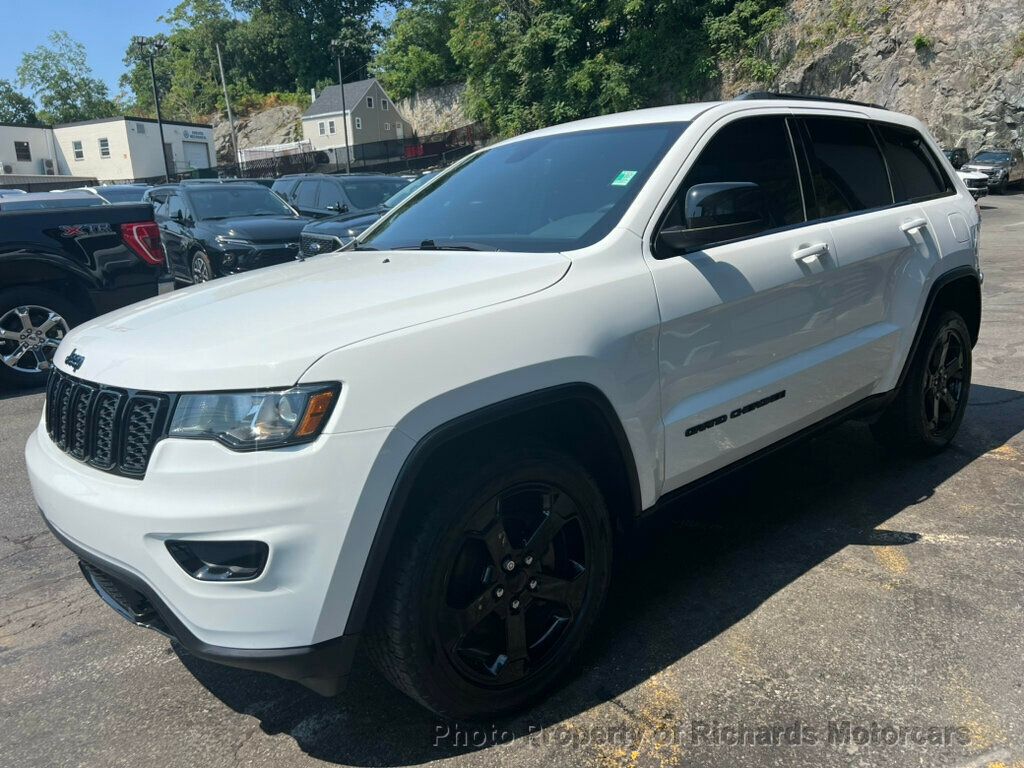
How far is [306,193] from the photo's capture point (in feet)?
43.8

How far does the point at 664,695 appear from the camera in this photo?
257cm

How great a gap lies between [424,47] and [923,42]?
41.6m

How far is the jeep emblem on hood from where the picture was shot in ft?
7.97

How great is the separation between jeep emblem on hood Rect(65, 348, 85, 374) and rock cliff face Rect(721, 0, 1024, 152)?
1350 inches

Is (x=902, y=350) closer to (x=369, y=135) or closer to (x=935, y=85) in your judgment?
(x=935, y=85)

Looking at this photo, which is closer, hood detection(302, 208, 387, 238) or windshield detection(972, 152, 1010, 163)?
hood detection(302, 208, 387, 238)

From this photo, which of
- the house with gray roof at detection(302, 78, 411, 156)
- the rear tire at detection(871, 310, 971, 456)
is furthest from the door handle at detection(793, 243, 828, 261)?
the house with gray roof at detection(302, 78, 411, 156)

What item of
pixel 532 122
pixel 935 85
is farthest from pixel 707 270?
pixel 532 122

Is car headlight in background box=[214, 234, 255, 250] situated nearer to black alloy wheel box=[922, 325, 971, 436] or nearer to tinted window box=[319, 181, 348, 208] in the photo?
tinted window box=[319, 181, 348, 208]

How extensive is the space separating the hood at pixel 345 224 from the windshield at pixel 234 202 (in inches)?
79.8

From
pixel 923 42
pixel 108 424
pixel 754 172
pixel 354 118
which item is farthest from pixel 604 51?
pixel 108 424

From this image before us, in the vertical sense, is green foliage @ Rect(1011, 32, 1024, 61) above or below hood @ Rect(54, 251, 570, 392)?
above

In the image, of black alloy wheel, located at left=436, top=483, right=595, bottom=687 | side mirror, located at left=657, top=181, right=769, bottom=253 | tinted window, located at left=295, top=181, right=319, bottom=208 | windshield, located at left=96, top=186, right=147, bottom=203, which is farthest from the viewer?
windshield, located at left=96, top=186, right=147, bottom=203

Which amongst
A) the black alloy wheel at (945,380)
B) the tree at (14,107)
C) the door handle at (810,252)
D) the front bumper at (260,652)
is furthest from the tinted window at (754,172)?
the tree at (14,107)
